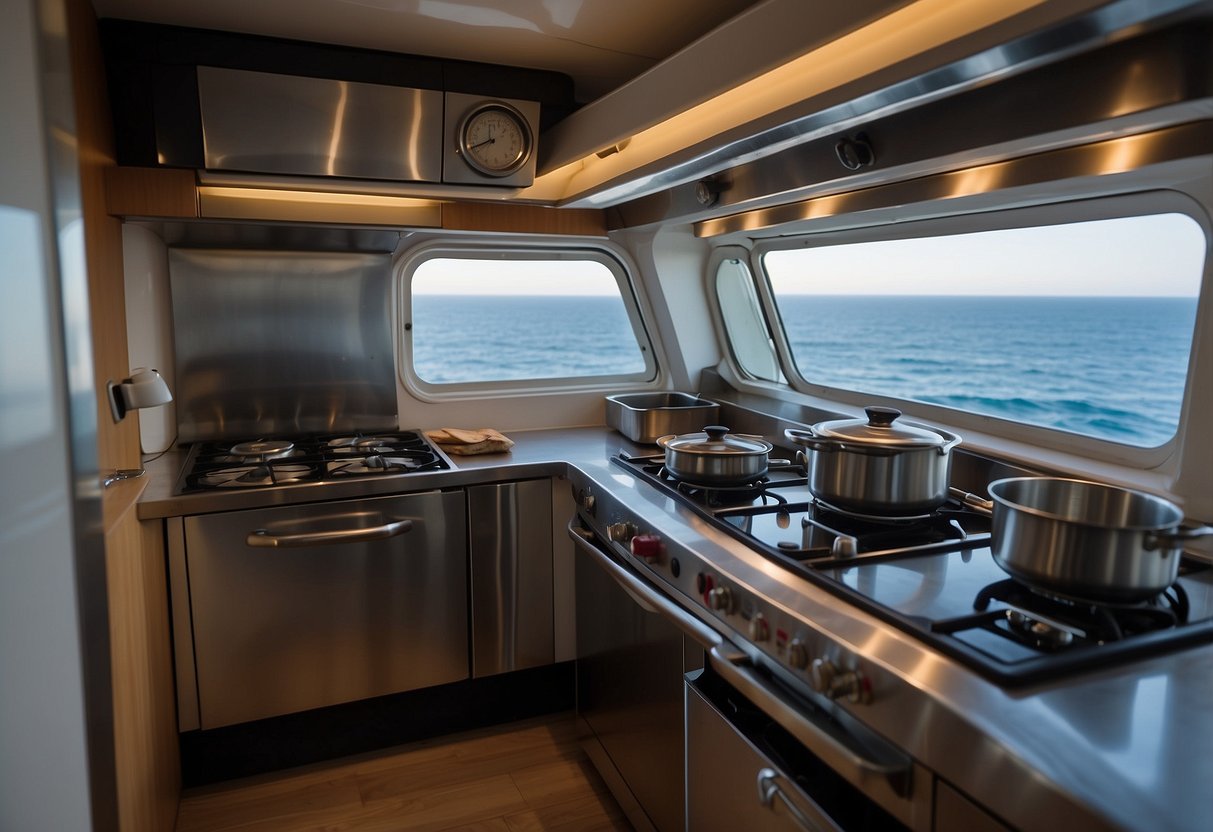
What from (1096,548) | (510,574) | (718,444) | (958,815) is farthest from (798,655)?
(510,574)

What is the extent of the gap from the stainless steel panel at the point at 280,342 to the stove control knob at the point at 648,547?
56.0 inches

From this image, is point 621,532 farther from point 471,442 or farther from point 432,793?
point 432,793

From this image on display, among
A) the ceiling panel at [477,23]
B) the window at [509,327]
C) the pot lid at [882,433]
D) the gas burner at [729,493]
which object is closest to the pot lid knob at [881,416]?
the pot lid at [882,433]

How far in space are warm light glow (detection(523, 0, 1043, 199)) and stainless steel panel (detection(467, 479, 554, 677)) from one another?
102 centimetres

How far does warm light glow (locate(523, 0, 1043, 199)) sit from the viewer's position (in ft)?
3.52

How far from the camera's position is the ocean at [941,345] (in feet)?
68.0

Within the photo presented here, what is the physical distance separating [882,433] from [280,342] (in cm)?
204

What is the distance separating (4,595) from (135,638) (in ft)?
1.42

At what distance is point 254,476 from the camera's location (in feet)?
7.31

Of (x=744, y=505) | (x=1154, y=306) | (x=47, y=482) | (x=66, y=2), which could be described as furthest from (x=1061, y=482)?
(x=1154, y=306)

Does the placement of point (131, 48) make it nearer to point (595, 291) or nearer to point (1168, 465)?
point (595, 291)

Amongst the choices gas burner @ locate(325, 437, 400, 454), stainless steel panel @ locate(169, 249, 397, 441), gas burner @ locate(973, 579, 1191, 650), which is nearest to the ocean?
stainless steel panel @ locate(169, 249, 397, 441)

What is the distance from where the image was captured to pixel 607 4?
180 cm

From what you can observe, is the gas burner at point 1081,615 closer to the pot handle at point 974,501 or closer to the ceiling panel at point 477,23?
the pot handle at point 974,501
